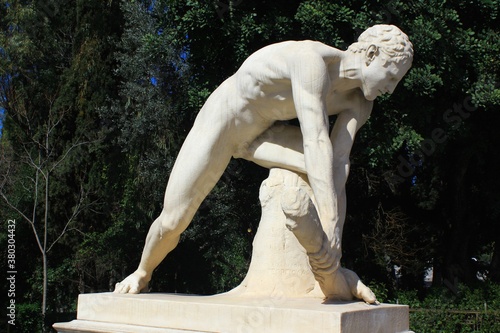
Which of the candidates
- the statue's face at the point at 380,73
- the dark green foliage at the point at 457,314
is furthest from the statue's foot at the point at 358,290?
the dark green foliage at the point at 457,314

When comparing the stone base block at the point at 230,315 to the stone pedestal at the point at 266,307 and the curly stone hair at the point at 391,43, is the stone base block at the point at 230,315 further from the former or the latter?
the curly stone hair at the point at 391,43

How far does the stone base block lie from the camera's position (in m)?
3.46

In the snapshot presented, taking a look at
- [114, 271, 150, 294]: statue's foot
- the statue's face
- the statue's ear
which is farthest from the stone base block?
the statue's ear

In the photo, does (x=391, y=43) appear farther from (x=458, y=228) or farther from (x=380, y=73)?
(x=458, y=228)

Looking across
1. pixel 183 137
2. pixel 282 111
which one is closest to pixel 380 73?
pixel 282 111

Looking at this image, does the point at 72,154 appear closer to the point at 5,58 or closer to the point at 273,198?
the point at 5,58

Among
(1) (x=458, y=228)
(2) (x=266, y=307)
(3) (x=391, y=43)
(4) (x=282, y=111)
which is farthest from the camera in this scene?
(1) (x=458, y=228)

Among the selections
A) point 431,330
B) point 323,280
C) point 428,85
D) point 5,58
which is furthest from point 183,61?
point 323,280

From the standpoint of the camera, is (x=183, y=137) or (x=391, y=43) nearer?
(x=391, y=43)

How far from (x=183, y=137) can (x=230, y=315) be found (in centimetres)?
1157

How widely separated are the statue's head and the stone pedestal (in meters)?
0.86

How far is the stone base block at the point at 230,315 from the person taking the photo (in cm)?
346

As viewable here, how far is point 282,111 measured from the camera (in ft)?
15.3

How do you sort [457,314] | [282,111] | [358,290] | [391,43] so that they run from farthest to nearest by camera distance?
[457,314]
[282,111]
[391,43]
[358,290]
